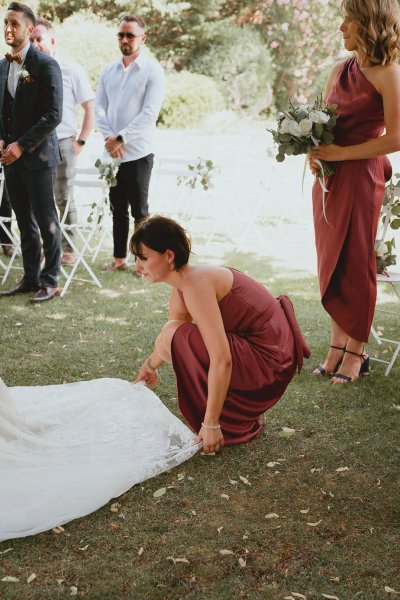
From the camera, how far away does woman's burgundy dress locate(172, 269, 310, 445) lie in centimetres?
310

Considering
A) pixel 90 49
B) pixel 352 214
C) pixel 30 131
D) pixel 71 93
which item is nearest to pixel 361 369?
pixel 352 214

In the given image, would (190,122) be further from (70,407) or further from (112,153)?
(70,407)

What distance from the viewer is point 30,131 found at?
514cm

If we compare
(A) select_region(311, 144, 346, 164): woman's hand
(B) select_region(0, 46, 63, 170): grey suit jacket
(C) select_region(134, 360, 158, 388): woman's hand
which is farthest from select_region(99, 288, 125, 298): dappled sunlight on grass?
(A) select_region(311, 144, 346, 164): woman's hand

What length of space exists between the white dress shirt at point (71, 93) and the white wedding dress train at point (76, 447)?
140 inches

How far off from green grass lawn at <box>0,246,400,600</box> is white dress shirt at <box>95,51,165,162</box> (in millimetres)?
2583

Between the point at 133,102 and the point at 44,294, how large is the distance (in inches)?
79.2

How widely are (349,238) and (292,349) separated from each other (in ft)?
2.93

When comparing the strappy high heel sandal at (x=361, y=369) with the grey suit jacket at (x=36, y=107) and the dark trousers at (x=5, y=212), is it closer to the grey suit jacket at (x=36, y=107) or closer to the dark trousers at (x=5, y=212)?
the grey suit jacket at (x=36, y=107)

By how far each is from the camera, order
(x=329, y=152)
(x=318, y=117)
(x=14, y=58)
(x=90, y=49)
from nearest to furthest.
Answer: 1. (x=318, y=117)
2. (x=329, y=152)
3. (x=14, y=58)
4. (x=90, y=49)

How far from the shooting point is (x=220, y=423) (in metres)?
3.18

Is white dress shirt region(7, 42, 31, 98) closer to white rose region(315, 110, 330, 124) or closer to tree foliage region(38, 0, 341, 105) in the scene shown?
white rose region(315, 110, 330, 124)

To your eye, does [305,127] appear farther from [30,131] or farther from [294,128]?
[30,131]

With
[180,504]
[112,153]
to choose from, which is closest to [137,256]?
[180,504]
